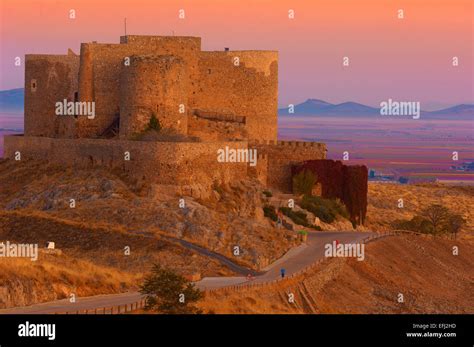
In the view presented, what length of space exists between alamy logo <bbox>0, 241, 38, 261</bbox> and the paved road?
13.8 ft

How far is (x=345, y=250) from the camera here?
173ft

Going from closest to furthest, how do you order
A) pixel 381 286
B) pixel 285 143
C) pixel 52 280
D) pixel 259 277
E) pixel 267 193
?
pixel 52 280 → pixel 259 277 → pixel 381 286 → pixel 267 193 → pixel 285 143

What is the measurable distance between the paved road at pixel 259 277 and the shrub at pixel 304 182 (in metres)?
4.85

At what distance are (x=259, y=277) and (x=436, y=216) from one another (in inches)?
1294

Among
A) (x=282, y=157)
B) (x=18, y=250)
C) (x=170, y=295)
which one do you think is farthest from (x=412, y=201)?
(x=170, y=295)

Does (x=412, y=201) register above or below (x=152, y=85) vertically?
below

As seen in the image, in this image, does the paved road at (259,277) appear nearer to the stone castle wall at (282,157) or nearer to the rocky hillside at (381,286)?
the rocky hillside at (381,286)

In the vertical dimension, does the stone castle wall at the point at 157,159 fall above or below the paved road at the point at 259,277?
above

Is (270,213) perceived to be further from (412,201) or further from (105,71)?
(412,201)

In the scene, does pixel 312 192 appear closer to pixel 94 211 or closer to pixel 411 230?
pixel 411 230

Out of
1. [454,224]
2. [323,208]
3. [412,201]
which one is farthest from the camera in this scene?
[412,201]

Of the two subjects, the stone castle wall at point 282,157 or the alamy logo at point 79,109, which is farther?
the stone castle wall at point 282,157

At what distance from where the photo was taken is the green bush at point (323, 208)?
62.2 m

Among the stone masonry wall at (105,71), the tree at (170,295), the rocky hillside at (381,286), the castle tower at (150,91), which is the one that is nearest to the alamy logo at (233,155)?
the castle tower at (150,91)
